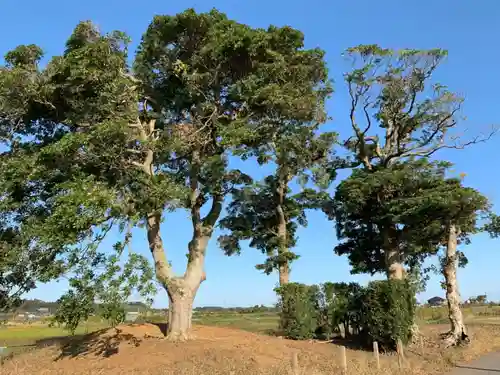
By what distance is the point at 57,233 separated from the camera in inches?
482

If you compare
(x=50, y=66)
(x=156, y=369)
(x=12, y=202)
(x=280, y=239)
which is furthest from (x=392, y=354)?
(x=50, y=66)

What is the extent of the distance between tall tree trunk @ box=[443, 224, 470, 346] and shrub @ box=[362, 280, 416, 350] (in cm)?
410

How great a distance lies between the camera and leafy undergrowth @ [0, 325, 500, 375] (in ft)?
41.6

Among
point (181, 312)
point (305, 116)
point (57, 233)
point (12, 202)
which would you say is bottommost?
point (181, 312)

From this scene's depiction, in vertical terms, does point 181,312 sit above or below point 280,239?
below

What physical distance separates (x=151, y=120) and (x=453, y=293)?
15.7m

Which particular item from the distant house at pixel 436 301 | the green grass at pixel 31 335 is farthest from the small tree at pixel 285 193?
the distant house at pixel 436 301

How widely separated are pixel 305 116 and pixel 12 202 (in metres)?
9.90

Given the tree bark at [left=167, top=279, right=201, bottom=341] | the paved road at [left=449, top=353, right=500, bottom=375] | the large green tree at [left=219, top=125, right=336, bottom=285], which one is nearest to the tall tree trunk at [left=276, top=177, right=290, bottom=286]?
the large green tree at [left=219, top=125, right=336, bottom=285]

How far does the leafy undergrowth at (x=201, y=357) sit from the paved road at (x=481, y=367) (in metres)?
0.47

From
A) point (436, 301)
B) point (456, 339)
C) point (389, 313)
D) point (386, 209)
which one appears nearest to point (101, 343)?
point (389, 313)

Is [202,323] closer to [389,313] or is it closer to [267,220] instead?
[267,220]

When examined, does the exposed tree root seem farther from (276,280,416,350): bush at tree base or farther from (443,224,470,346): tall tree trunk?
(276,280,416,350): bush at tree base

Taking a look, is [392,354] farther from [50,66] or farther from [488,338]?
[50,66]
